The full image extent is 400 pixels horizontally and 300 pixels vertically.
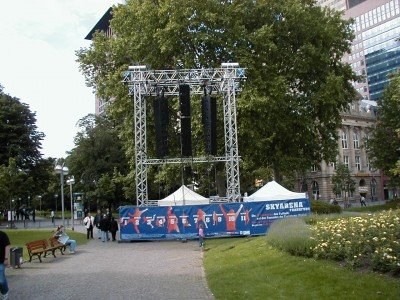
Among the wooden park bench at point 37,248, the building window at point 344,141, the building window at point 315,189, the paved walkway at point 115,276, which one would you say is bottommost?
the paved walkway at point 115,276

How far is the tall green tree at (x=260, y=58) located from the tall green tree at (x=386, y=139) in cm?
1658

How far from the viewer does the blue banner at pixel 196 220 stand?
23938 mm

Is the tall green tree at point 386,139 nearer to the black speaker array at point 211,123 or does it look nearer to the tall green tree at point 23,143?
the black speaker array at point 211,123

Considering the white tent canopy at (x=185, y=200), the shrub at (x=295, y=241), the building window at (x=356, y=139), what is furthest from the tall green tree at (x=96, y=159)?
the shrub at (x=295, y=241)

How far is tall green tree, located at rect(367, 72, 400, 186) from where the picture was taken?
163ft

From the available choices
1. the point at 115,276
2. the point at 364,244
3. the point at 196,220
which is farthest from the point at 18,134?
the point at 364,244

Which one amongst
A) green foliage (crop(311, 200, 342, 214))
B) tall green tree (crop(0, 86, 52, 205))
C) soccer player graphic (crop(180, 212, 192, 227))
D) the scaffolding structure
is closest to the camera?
soccer player graphic (crop(180, 212, 192, 227))

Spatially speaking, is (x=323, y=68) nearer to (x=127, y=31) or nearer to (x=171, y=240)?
(x=127, y=31)

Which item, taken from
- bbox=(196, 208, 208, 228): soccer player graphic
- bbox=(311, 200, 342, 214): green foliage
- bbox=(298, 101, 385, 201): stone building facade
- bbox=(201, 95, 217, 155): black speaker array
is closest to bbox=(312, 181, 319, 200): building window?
bbox=(298, 101, 385, 201): stone building facade

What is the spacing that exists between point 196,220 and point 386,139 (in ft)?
109

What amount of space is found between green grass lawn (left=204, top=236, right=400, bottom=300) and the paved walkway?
58 centimetres

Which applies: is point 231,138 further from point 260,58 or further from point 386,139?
point 386,139

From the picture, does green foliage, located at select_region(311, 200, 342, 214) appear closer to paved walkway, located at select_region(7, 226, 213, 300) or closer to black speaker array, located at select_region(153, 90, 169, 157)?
black speaker array, located at select_region(153, 90, 169, 157)

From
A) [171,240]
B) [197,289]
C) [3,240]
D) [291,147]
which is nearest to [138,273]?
[197,289]
